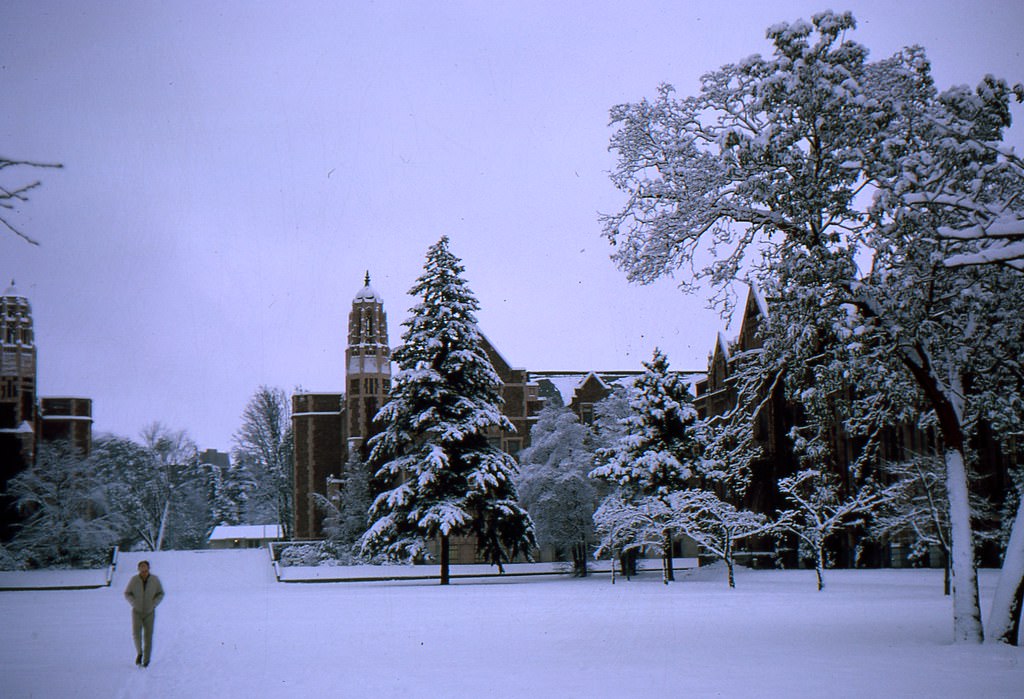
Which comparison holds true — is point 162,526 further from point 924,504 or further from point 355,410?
point 924,504

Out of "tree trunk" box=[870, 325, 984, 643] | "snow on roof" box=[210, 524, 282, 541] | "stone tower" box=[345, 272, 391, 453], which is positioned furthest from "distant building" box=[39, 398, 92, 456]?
"tree trunk" box=[870, 325, 984, 643]

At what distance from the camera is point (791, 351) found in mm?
15609

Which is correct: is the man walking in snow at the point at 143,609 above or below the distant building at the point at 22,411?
below

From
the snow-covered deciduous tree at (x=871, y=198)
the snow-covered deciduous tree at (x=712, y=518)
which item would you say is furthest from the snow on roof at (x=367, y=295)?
the snow-covered deciduous tree at (x=871, y=198)

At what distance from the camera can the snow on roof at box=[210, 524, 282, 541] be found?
86375 millimetres

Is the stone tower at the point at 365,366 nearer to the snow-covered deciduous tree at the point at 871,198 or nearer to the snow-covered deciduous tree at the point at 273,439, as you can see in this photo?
the snow-covered deciduous tree at the point at 273,439

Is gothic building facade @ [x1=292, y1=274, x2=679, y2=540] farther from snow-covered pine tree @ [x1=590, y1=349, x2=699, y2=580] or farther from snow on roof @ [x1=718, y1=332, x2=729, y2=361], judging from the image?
snow-covered pine tree @ [x1=590, y1=349, x2=699, y2=580]

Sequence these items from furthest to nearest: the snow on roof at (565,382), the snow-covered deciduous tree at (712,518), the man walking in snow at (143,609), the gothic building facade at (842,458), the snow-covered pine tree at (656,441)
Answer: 1. the snow on roof at (565,382)
2. the gothic building facade at (842,458)
3. the snow-covered pine tree at (656,441)
4. the snow-covered deciduous tree at (712,518)
5. the man walking in snow at (143,609)

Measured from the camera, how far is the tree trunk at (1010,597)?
46.7 ft

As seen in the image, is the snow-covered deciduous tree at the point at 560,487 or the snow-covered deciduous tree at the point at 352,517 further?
the snow-covered deciduous tree at the point at 352,517

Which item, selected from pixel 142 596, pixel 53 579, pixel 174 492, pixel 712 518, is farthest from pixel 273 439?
pixel 142 596

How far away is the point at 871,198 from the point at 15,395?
5620cm

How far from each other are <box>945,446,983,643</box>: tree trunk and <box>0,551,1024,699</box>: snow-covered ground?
53cm

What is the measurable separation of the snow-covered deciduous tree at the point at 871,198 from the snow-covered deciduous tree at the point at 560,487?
2908cm
